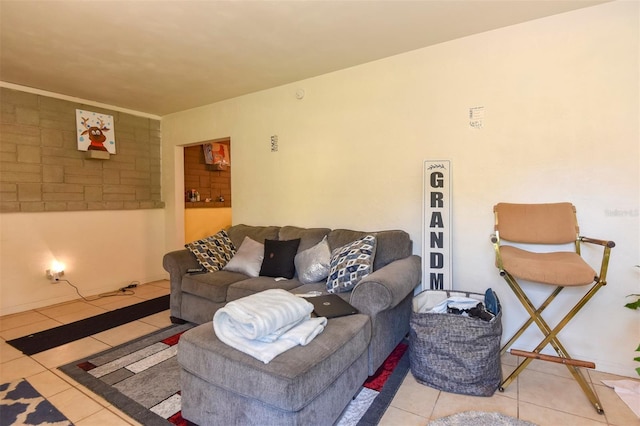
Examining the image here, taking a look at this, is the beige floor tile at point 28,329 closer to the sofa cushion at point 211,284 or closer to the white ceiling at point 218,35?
the sofa cushion at point 211,284

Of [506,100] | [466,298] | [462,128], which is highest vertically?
[506,100]

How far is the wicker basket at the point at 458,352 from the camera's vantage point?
1.88 metres

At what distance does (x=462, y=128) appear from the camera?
256 centimetres

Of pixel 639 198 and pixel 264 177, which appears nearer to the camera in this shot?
pixel 639 198

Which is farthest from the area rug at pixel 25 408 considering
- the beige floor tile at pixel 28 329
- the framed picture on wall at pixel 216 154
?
the framed picture on wall at pixel 216 154

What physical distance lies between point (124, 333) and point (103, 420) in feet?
4.24

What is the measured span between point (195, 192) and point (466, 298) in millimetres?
4246

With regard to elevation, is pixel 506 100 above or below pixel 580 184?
above

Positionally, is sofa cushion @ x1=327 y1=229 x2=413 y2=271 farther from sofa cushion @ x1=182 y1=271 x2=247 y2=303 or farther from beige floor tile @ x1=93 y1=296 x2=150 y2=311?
beige floor tile @ x1=93 y1=296 x2=150 y2=311

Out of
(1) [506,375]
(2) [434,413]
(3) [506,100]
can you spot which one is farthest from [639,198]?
(2) [434,413]

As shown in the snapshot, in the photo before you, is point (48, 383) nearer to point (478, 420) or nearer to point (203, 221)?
point (478, 420)

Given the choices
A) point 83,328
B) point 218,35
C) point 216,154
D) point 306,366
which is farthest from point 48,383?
point 216,154

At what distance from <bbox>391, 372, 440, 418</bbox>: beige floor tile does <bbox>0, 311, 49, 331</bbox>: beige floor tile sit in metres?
3.54

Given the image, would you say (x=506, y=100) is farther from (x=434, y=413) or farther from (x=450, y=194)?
(x=434, y=413)
